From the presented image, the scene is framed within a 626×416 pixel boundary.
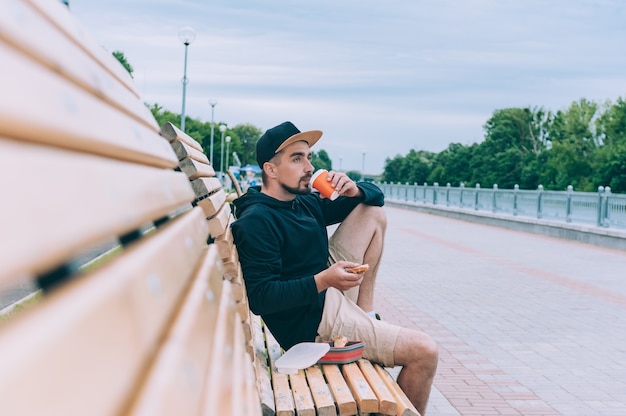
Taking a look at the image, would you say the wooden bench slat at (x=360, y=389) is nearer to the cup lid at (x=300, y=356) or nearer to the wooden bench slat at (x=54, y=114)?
the cup lid at (x=300, y=356)

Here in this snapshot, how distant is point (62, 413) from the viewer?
0.58m

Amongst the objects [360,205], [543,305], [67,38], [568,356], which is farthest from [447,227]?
[67,38]

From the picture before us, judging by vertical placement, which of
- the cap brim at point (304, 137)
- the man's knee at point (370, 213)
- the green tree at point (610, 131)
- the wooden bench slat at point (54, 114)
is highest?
the green tree at point (610, 131)

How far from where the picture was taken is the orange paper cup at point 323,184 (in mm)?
3898

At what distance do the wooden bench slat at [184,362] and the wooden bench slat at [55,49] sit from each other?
342mm

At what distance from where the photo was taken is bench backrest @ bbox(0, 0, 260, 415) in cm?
58

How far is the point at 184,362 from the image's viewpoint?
1.00m

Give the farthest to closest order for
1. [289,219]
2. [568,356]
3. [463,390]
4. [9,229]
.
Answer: [568,356] → [463,390] → [289,219] → [9,229]

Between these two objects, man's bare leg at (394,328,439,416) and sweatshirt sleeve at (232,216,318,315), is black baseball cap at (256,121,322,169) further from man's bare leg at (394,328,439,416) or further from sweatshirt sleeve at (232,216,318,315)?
man's bare leg at (394,328,439,416)

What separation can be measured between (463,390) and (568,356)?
4.87 feet

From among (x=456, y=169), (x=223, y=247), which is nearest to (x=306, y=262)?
(x=223, y=247)

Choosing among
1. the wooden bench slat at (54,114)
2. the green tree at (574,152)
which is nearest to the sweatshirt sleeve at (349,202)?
the wooden bench slat at (54,114)

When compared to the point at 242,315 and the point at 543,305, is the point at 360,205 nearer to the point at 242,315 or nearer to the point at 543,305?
the point at 242,315

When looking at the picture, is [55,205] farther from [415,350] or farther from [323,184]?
[323,184]
